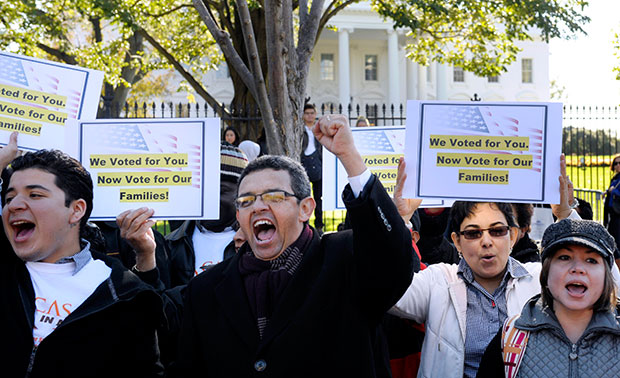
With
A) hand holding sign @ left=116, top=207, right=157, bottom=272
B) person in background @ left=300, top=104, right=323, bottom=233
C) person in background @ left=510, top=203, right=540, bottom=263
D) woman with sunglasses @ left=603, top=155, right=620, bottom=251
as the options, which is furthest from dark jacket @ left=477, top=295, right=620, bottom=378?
person in background @ left=300, top=104, right=323, bottom=233

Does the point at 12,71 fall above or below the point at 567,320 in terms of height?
above

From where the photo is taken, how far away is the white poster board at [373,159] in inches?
188

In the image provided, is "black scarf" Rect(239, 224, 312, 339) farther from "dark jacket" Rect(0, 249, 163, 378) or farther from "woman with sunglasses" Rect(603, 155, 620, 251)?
"woman with sunglasses" Rect(603, 155, 620, 251)

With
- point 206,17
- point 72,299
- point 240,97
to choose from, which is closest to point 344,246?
point 72,299

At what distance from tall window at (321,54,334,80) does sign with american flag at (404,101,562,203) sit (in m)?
45.3

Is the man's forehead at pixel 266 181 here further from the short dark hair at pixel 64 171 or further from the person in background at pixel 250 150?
the person in background at pixel 250 150

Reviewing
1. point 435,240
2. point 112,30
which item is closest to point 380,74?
point 112,30

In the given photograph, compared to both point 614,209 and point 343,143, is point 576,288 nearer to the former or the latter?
point 343,143

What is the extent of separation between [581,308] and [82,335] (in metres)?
2.11

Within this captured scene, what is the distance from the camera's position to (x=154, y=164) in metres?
3.74

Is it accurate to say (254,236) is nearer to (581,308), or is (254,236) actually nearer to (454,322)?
(454,322)

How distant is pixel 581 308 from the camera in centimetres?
285

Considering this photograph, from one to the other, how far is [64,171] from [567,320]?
2.34 m

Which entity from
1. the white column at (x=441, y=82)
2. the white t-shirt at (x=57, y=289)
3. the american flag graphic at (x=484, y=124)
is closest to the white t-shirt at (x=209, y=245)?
the white t-shirt at (x=57, y=289)
